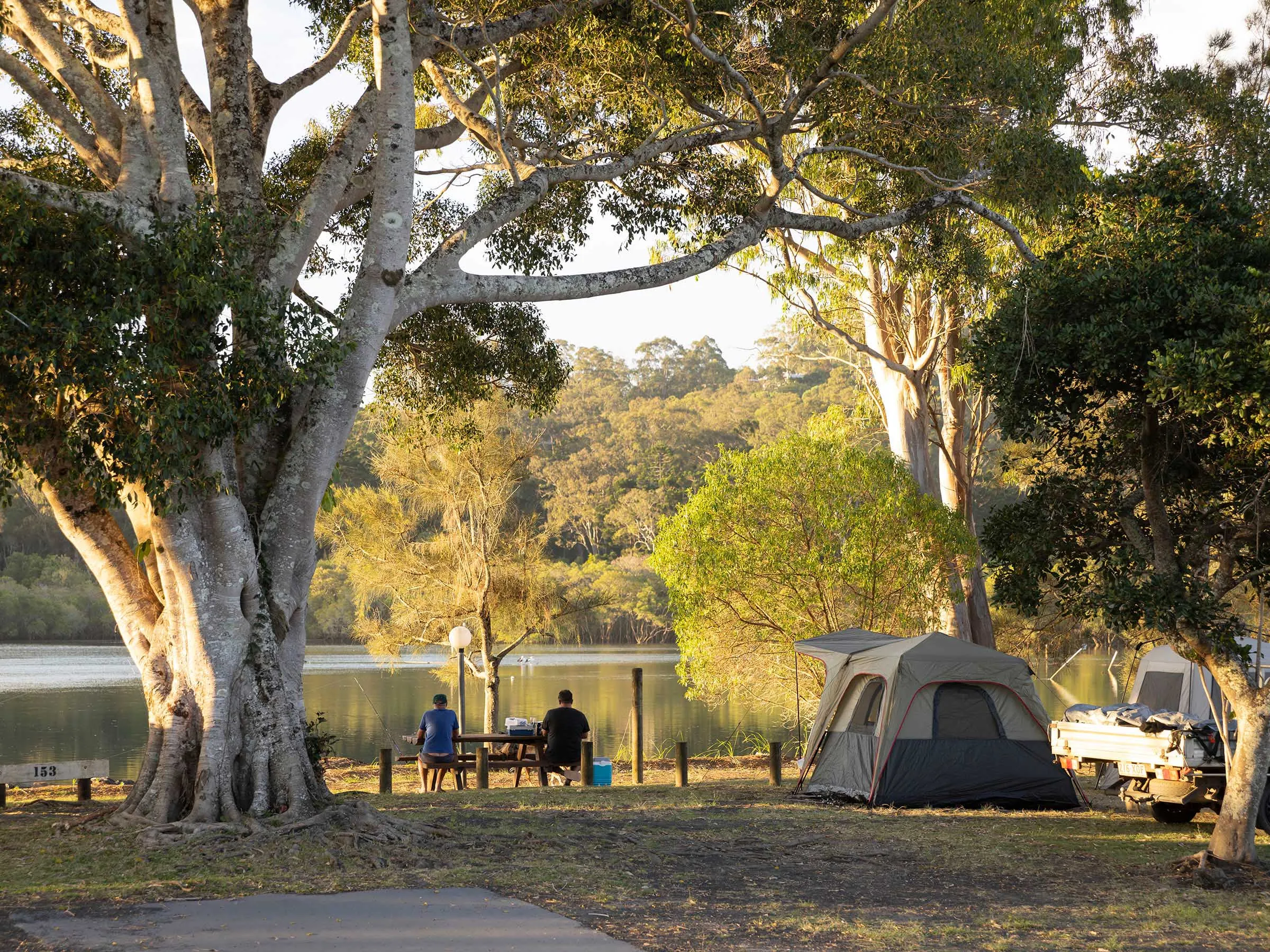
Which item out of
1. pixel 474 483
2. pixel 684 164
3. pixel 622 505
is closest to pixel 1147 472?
pixel 684 164

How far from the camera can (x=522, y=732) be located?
1352cm

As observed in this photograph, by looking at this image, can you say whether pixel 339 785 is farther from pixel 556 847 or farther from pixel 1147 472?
A: pixel 1147 472

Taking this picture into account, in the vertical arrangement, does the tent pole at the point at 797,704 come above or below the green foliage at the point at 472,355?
below

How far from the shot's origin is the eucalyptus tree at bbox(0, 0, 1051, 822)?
22.4 feet

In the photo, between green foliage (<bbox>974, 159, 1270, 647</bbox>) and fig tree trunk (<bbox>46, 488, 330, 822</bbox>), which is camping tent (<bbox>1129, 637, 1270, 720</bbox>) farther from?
fig tree trunk (<bbox>46, 488, 330, 822</bbox>)

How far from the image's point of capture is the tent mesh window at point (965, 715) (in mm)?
10867

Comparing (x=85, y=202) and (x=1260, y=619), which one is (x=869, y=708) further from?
(x=85, y=202)

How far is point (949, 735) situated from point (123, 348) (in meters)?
7.69

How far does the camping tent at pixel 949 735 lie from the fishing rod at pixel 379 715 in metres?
6.58

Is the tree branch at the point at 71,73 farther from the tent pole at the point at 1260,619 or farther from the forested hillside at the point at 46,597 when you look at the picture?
the forested hillside at the point at 46,597

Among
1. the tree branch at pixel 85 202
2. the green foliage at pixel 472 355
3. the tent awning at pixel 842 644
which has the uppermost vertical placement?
the green foliage at pixel 472 355

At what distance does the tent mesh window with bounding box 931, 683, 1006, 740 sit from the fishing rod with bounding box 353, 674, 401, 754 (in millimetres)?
7098

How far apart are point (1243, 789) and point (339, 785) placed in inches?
421

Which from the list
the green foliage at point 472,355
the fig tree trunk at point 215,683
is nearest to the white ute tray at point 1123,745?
the fig tree trunk at point 215,683
